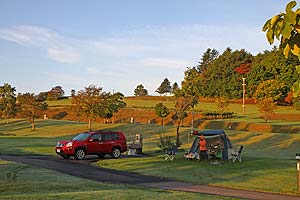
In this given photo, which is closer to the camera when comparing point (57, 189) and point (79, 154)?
point (57, 189)

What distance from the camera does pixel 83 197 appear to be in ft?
35.6

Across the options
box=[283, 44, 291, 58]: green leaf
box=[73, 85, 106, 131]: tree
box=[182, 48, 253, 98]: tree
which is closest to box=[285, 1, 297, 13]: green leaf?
box=[283, 44, 291, 58]: green leaf

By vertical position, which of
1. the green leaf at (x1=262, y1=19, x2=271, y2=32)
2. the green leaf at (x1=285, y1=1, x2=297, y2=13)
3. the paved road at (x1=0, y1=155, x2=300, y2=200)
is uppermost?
the green leaf at (x1=285, y1=1, x2=297, y2=13)

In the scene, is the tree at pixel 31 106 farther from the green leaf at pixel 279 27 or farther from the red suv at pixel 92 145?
the green leaf at pixel 279 27

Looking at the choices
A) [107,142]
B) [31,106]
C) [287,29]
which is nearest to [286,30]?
[287,29]

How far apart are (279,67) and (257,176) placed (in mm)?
76937

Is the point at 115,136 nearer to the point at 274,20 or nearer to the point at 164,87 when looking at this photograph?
the point at 274,20

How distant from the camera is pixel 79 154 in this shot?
88.7 feet

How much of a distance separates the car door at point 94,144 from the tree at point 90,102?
112 ft

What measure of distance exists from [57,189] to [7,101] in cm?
6320

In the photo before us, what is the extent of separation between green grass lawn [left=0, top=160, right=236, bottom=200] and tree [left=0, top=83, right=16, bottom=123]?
55161 mm

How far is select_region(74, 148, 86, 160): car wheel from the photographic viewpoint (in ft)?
88.4

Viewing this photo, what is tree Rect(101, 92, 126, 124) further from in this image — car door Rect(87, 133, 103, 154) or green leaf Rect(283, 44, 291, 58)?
green leaf Rect(283, 44, 291, 58)

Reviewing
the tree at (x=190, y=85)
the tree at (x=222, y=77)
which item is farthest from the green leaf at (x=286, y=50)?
the tree at (x=222, y=77)
